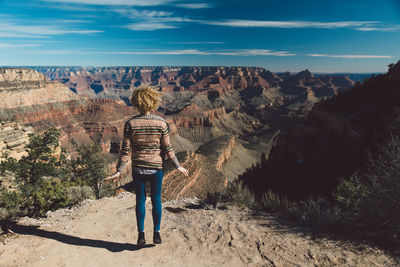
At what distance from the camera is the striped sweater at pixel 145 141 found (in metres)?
3.62

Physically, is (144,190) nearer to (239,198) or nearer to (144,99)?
(144,99)

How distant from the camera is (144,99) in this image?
12.0ft

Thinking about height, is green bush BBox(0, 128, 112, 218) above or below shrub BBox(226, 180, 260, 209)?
below

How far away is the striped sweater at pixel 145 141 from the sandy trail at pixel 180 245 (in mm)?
1796

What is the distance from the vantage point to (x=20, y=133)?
14.2 metres

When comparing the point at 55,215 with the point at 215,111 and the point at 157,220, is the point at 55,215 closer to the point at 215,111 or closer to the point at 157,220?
the point at 157,220

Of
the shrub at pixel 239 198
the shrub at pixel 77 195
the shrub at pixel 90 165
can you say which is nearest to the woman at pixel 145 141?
the shrub at pixel 239 198

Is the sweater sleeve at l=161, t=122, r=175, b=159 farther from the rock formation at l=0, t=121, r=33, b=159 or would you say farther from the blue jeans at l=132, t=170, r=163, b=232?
the rock formation at l=0, t=121, r=33, b=159

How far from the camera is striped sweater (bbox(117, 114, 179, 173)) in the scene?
3.62 metres

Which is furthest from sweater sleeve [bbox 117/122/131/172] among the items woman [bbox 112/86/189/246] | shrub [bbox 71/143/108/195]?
shrub [bbox 71/143/108/195]

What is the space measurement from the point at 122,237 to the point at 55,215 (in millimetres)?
2804

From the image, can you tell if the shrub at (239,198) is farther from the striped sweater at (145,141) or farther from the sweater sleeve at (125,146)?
the sweater sleeve at (125,146)

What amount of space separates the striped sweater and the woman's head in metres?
0.14

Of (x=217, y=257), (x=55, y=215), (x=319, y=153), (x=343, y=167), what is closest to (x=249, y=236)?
(x=217, y=257)
